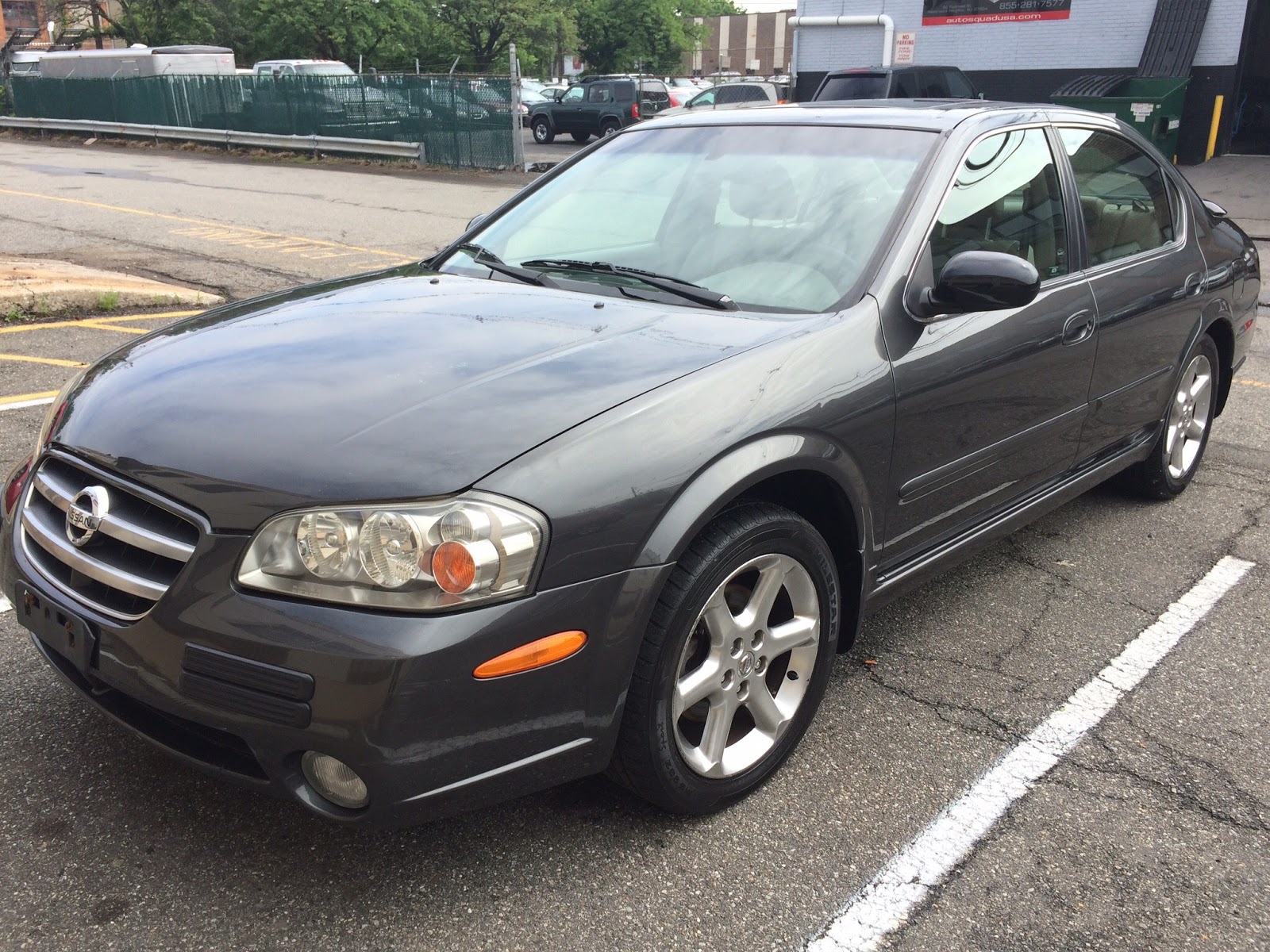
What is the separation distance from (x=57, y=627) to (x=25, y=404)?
3.86 metres

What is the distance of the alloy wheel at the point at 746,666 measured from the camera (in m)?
2.55

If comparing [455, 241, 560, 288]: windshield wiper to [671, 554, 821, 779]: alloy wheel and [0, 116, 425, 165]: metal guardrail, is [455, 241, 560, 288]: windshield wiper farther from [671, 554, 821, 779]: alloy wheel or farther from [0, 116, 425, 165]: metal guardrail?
[0, 116, 425, 165]: metal guardrail

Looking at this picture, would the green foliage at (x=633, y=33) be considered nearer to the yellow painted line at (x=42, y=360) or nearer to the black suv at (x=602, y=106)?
the black suv at (x=602, y=106)

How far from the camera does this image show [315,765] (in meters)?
2.16

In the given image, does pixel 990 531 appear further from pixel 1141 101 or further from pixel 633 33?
pixel 633 33

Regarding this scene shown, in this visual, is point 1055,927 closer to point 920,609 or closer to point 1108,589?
point 920,609

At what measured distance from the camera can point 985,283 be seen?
2.92 m

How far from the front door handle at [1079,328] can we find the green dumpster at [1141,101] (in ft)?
56.5

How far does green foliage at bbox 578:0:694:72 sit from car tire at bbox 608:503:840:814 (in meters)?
66.0

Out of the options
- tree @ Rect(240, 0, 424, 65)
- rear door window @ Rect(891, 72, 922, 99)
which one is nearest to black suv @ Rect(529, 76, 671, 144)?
rear door window @ Rect(891, 72, 922, 99)

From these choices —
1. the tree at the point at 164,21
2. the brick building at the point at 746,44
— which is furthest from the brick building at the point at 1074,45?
the brick building at the point at 746,44

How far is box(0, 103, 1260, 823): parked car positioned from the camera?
6.89 feet

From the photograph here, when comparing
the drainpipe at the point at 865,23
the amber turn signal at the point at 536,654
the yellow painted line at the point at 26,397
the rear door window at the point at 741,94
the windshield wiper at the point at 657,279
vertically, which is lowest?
the yellow painted line at the point at 26,397

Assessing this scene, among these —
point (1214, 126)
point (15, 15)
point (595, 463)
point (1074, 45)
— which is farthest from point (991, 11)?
point (15, 15)
